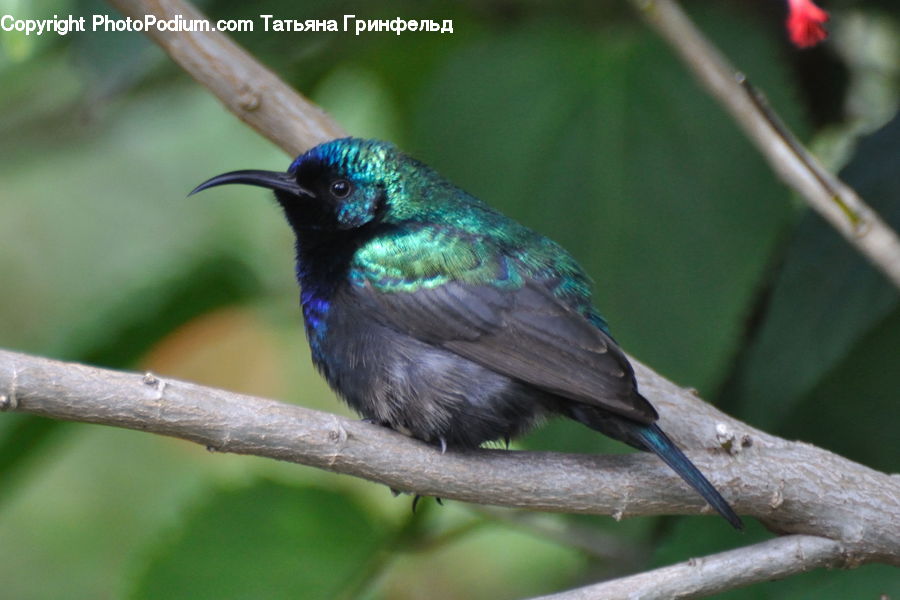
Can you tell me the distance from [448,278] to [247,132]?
2.62 metres

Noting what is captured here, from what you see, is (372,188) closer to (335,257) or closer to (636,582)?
(335,257)

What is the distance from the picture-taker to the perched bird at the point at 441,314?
243cm

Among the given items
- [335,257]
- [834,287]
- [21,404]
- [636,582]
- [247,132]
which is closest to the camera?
[21,404]

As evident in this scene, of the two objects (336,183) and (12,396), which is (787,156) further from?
(12,396)

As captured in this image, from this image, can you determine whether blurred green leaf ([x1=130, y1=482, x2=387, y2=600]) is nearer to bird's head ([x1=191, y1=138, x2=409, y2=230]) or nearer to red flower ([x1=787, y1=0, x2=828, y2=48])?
bird's head ([x1=191, y1=138, x2=409, y2=230])

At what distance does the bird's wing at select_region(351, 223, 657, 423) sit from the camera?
7.80 ft

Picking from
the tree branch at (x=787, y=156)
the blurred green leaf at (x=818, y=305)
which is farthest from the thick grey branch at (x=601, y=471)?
the blurred green leaf at (x=818, y=305)

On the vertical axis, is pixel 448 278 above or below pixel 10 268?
below

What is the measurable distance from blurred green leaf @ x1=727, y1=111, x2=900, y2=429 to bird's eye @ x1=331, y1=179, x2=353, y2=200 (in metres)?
1.13

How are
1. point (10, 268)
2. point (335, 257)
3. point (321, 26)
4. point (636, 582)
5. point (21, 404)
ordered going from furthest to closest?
point (10, 268) < point (321, 26) < point (335, 257) < point (636, 582) < point (21, 404)

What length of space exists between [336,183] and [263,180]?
0.18 m

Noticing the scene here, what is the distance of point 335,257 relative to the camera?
275 centimetres

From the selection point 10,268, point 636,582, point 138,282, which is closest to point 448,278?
point 636,582

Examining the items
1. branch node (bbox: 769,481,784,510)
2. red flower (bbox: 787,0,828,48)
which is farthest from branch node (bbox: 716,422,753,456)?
red flower (bbox: 787,0,828,48)
